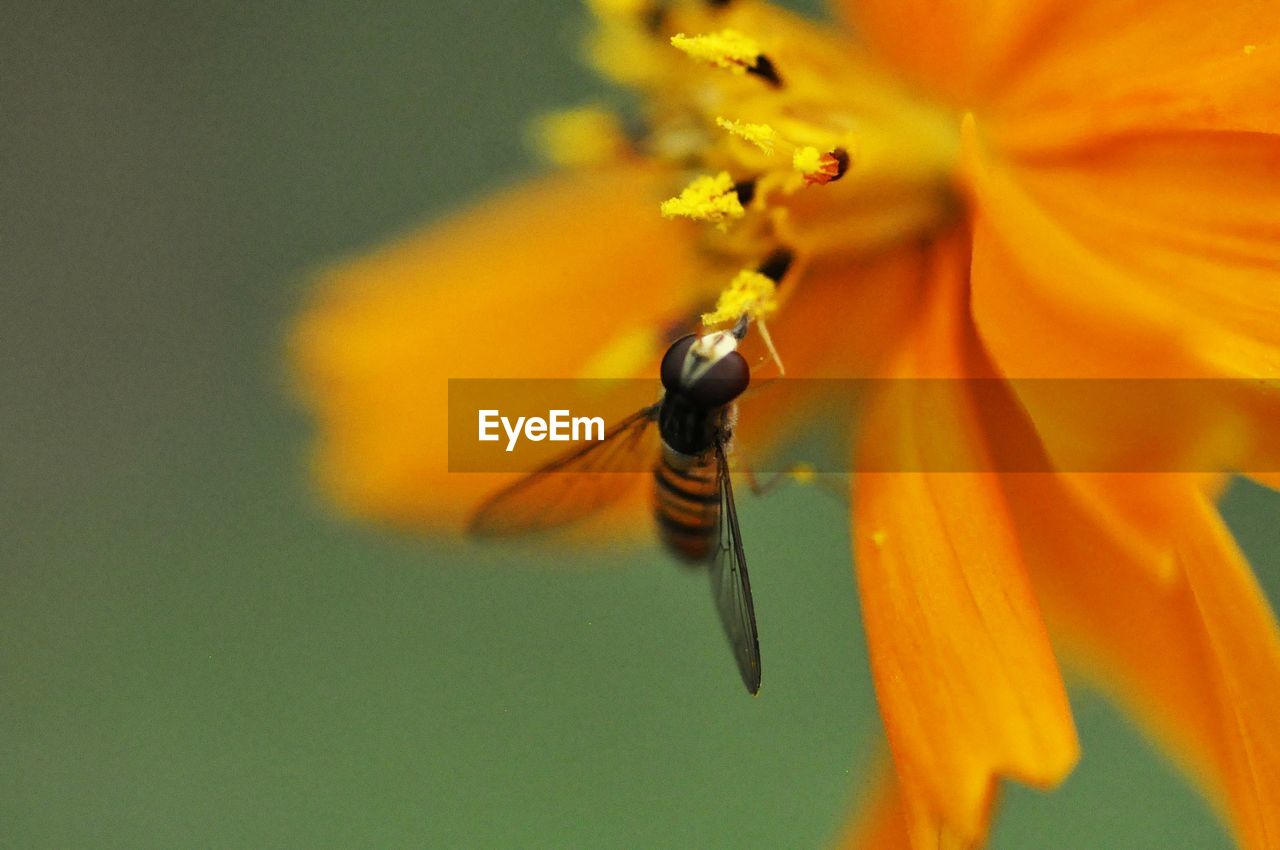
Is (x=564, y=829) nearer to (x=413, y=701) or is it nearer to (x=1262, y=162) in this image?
(x=413, y=701)

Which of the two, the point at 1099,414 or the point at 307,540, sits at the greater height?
the point at 307,540

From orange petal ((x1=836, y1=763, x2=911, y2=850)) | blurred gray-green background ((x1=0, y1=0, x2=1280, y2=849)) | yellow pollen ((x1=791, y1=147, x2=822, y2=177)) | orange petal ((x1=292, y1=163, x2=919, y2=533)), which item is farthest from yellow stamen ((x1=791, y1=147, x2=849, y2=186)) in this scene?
orange petal ((x1=836, y1=763, x2=911, y2=850))

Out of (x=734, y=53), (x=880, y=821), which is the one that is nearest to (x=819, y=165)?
(x=734, y=53)

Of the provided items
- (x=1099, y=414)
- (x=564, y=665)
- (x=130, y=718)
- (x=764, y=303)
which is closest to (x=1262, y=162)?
(x=1099, y=414)

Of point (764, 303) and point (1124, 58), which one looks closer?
point (1124, 58)

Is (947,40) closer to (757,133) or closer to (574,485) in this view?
(757,133)
